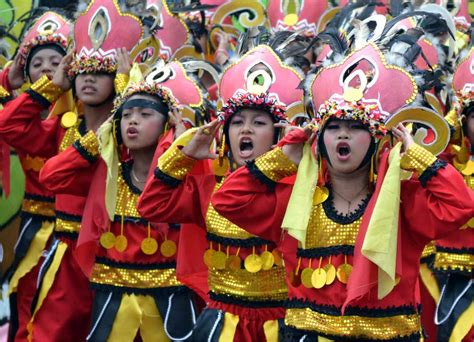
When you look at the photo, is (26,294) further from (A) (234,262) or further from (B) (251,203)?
(B) (251,203)

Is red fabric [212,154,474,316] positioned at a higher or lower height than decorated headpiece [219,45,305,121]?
lower

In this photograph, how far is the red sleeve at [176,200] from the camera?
Result: 5.83 meters

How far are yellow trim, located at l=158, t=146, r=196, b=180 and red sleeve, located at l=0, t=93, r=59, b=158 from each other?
67.6 inches

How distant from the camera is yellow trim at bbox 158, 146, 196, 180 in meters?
5.78

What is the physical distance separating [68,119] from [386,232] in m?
2.92

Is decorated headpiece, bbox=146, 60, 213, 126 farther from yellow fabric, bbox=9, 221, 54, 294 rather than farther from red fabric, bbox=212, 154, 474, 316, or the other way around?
yellow fabric, bbox=9, 221, 54, 294

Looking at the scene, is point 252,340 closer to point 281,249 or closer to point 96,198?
point 281,249

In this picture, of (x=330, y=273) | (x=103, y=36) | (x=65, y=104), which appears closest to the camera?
(x=330, y=273)

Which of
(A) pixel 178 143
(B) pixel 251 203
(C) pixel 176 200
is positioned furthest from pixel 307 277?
(A) pixel 178 143

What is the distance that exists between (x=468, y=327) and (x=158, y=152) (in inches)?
77.6

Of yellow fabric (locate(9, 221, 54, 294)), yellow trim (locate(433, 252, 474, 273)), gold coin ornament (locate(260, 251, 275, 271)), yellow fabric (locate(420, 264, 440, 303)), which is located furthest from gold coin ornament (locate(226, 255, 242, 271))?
yellow fabric (locate(9, 221, 54, 294))

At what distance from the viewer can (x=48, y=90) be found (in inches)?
286

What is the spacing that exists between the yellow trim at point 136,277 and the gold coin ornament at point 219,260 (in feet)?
1.92

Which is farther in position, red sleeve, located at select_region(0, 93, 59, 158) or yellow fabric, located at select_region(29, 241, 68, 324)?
red sleeve, located at select_region(0, 93, 59, 158)
